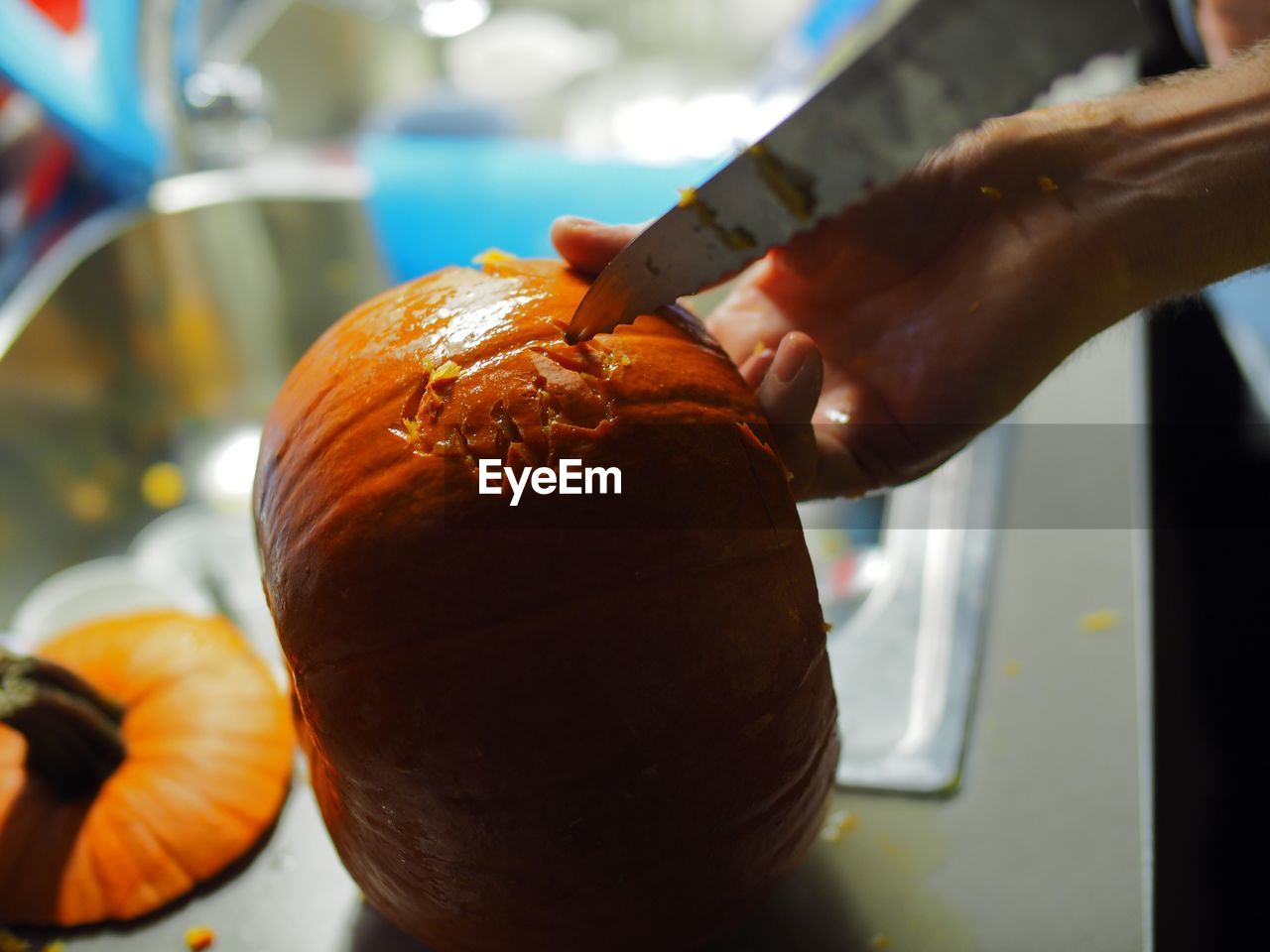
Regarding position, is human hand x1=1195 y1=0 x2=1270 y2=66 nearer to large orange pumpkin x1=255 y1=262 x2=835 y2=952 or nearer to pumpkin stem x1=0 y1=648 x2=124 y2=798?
large orange pumpkin x1=255 y1=262 x2=835 y2=952

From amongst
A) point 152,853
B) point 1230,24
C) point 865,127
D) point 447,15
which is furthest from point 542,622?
point 447,15

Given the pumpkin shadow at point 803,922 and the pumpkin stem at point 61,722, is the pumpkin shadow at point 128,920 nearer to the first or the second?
the pumpkin stem at point 61,722

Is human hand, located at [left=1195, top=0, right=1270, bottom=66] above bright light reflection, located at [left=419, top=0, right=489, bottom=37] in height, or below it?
below

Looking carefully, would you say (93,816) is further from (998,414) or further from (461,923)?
(998,414)

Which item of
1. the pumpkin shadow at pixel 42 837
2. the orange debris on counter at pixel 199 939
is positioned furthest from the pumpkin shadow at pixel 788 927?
the pumpkin shadow at pixel 42 837

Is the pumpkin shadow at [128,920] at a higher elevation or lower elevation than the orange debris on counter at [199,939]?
higher

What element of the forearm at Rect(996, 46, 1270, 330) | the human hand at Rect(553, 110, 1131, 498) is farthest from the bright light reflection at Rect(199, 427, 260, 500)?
the forearm at Rect(996, 46, 1270, 330)
